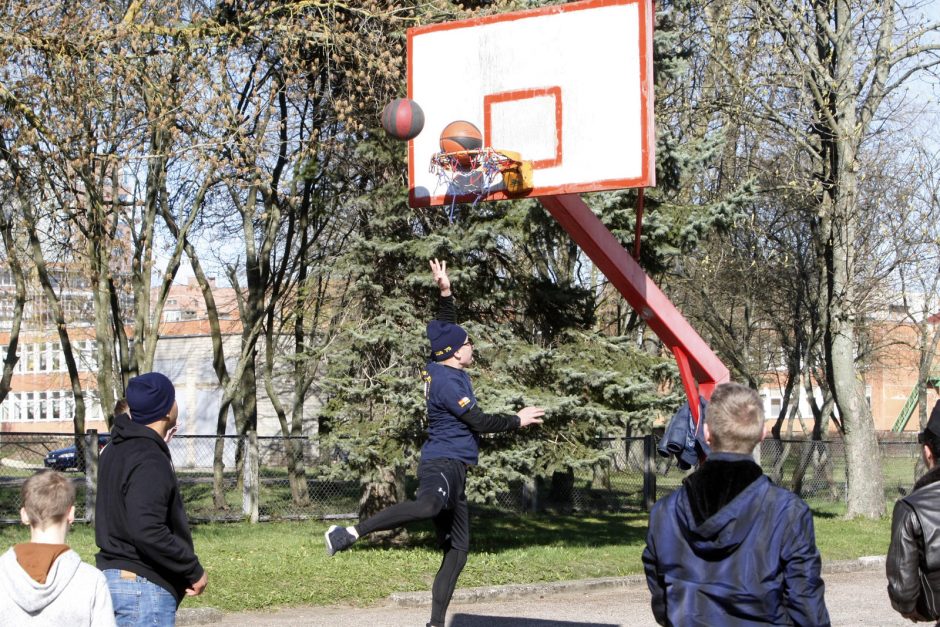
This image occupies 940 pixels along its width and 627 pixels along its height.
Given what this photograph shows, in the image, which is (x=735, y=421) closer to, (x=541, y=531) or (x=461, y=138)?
(x=461, y=138)

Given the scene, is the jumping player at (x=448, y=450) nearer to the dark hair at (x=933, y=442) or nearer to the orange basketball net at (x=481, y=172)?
the orange basketball net at (x=481, y=172)

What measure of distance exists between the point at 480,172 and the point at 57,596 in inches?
256

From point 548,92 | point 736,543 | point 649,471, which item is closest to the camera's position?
point 736,543

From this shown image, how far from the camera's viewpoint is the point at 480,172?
9.77m

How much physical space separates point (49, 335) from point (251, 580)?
31.2 m

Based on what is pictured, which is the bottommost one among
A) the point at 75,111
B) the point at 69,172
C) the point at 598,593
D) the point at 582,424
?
the point at 598,593

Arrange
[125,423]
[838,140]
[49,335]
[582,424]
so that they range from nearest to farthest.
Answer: [125,423], [582,424], [838,140], [49,335]

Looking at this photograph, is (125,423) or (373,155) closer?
(125,423)

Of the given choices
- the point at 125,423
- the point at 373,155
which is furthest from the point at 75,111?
the point at 125,423

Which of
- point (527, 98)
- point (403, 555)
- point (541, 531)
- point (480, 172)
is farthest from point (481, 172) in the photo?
point (541, 531)

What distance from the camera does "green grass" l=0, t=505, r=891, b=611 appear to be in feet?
34.9

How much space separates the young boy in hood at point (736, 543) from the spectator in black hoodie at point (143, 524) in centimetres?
210

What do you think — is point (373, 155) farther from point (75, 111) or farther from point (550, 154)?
point (550, 154)

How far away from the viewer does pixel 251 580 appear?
11.0 metres
